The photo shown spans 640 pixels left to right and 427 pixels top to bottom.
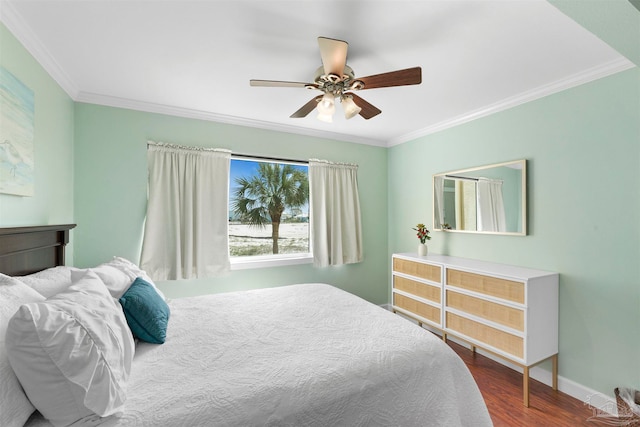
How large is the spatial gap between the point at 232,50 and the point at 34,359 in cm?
190

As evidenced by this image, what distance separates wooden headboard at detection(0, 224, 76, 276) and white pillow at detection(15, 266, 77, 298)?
0.58ft

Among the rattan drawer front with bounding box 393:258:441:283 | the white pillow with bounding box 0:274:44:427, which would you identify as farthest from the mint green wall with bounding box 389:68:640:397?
the white pillow with bounding box 0:274:44:427

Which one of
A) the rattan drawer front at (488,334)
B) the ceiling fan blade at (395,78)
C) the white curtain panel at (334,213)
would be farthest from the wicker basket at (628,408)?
the white curtain panel at (334,213)

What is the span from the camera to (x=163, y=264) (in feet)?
9.69

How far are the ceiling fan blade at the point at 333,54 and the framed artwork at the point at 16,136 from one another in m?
1.72

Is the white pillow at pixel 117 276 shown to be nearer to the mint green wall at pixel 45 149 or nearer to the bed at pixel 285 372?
the bed at pixel 285 372

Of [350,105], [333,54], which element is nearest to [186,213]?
[350,105]

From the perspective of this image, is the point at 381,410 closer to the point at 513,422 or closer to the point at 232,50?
the point at 513,422

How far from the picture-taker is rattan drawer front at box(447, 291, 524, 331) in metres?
2.29

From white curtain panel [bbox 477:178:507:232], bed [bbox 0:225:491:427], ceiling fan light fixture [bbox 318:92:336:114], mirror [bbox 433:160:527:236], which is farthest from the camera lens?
white curtain panel [bbox 477:178:507:232]

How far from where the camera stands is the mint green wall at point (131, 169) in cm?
273

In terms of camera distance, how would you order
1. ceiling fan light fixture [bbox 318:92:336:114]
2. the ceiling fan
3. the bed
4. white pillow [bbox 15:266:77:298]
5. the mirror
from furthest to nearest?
the mirror
ceiling fan light fixture [bbox 318:92:336:114]
the ceiling fan
white pillow [bbox 15:266:77:298]
the bed

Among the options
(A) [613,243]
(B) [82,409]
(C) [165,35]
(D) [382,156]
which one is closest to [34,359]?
(B) [82,409]

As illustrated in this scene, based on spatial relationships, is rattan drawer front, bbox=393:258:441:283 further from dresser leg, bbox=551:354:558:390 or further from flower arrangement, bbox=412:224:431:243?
dresser leg, bbox=551:354:558:390
